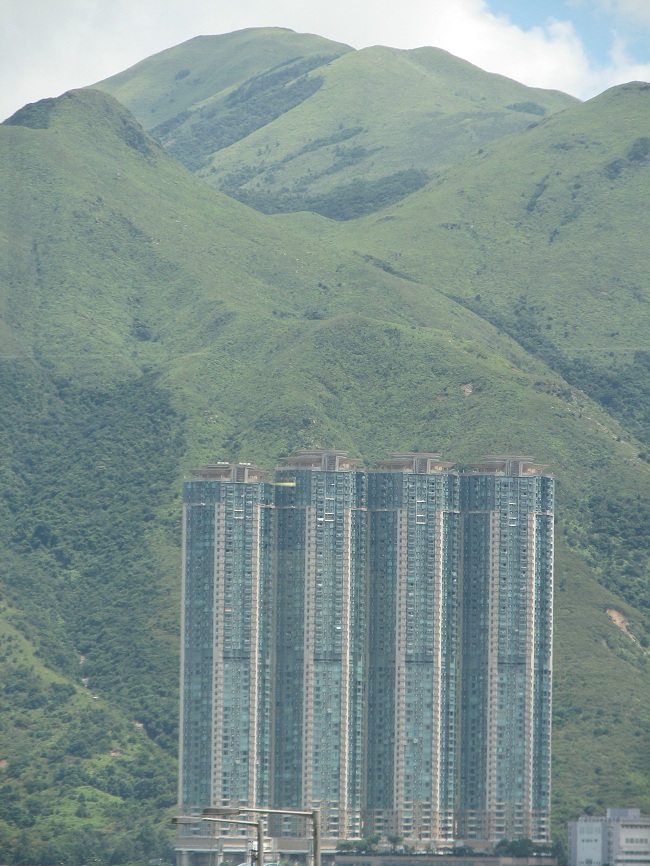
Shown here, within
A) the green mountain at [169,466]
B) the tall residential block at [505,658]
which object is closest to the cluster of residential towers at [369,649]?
the tall residential block at [505,658]

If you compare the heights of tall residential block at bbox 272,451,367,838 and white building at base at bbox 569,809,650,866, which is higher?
tall residential block at bbox 272,451,367,838

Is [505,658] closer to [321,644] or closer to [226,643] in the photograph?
[321,644]

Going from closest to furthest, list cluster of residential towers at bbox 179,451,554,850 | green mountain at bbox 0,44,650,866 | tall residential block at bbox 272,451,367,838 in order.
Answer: cluster of residential towers at bbox 179,451,554,850 < tall residential block at bbox 272,451,367,838 < green mountain at bbox 0,44,650,866

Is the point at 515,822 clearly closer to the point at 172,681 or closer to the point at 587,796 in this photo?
the point at 587,796

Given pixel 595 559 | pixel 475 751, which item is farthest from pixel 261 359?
pixel 475 751

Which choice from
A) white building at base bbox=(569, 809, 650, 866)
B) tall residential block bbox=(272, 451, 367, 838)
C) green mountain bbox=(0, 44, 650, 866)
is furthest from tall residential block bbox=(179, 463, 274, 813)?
white building at base bbox=(569, 809, 650, 866)

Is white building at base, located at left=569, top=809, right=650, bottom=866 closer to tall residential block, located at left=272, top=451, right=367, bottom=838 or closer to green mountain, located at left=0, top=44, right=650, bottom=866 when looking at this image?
green mountain, located at left=0, top=44, right=650, bottom=866

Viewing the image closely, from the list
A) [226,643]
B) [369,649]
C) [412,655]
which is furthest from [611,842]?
[226,643]
